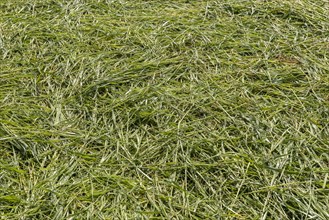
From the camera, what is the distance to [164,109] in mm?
2109

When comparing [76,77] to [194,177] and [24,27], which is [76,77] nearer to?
[24,27]

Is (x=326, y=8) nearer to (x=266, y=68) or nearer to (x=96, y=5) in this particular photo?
(x=266, y=68)

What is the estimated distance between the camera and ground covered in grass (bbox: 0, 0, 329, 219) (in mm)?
1728

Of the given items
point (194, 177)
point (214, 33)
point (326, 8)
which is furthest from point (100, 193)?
point (326, 8)

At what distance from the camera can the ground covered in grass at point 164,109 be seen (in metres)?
1.73

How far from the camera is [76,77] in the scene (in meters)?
2.31

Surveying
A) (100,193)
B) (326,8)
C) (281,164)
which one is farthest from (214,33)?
(100,193)

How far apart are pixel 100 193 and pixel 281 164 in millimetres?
738

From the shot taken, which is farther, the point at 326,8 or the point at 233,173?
the point at 326,8

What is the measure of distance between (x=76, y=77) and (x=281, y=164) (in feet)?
3.66

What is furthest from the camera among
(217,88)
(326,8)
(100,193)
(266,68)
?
(326,8)

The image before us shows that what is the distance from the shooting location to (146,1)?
2961 mm

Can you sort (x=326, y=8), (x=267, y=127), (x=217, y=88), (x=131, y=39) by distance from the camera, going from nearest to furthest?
(x=267, y=127)
(x=217, y=88)
(x=131, y=39)
(x=326, y=8)

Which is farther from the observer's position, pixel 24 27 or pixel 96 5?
pixel 96 5
